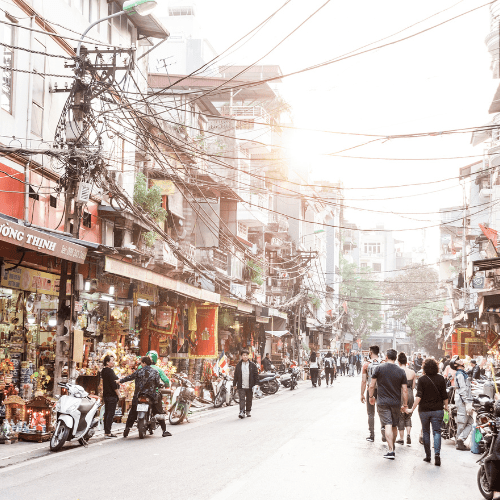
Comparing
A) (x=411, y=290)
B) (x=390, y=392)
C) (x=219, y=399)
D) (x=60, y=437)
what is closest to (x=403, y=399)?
(x=390, y=392)

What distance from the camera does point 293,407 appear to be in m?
23.0

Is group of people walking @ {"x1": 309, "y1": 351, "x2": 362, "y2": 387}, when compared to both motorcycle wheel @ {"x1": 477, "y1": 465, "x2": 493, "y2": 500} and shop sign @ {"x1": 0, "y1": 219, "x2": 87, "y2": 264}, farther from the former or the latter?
motorcycle wheel @ {"x1": 477, "y1": 465, "x2": 493, "y2": 500}

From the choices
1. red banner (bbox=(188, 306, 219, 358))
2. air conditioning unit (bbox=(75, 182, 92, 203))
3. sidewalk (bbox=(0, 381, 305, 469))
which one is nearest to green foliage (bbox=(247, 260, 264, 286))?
red banner (bbox=(188, 306, 219, 358))

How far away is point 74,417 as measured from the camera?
1266cm

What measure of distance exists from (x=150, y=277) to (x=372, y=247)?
102 meters

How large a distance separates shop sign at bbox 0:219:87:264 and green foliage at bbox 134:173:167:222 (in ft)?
34.7

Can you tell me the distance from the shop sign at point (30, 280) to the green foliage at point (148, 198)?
7.17m

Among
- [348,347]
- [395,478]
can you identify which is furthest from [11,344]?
[348,347]

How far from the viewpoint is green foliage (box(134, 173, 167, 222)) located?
25188 millimetres

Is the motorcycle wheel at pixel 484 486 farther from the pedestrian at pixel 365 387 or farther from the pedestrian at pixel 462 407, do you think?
the pedestrian at pixel 462 407

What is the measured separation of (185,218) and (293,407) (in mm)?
11806

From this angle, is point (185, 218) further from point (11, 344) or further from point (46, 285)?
point (11, 344)

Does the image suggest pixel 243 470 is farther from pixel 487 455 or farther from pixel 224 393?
pixel 224 393

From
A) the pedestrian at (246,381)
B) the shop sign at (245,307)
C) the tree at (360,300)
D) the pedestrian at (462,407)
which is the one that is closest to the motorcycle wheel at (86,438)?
the pedestrian at (246,381)
